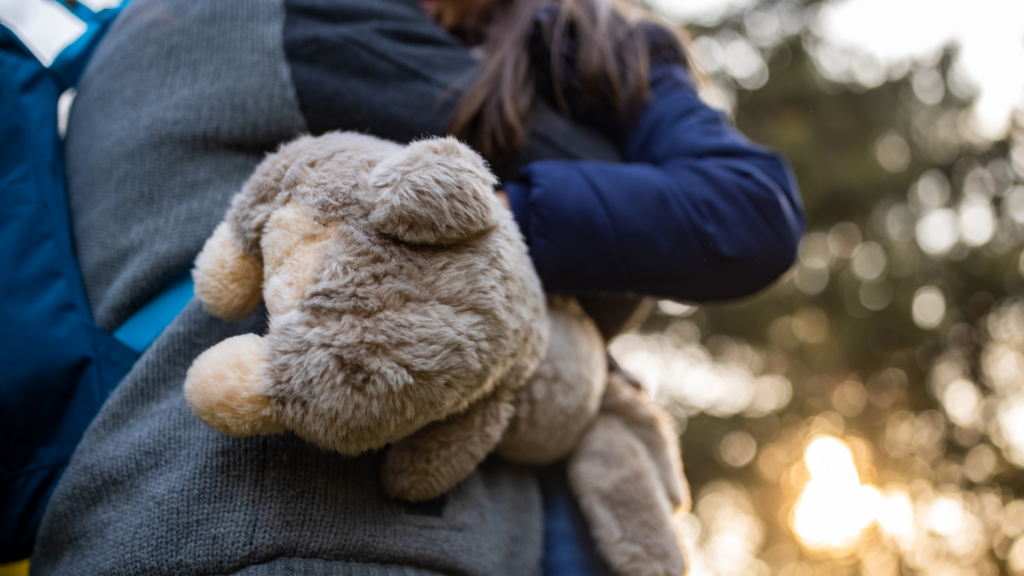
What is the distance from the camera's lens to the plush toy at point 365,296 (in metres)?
0.42

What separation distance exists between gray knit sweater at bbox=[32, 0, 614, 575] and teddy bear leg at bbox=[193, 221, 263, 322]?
0.03 m

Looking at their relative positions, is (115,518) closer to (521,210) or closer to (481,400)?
(481,400)

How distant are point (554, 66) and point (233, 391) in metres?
0.61

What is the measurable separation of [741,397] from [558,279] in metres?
2.89

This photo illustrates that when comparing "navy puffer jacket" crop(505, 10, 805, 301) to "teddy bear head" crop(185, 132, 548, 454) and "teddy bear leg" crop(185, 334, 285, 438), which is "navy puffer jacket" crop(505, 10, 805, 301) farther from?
"teddy bear leg" crop(185, 334, 285, 438)

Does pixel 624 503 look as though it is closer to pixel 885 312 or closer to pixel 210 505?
pixel 210 505

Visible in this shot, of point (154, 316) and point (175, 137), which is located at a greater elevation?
point (175, 137)

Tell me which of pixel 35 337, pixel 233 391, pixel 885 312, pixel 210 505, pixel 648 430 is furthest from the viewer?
pixel 885 312

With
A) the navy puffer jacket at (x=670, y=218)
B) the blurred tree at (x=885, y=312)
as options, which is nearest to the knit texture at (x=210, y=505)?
the navy puffer jacket at (x=670, y=218)

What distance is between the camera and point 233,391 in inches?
16.7

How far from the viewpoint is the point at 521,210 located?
677 mm

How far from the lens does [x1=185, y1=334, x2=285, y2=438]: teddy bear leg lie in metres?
0.42

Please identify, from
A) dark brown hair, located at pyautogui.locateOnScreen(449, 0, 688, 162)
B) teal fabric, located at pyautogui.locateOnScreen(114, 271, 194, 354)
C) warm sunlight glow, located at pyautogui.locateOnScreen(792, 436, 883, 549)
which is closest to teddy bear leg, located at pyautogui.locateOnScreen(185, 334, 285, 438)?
teal fabric, located at pyautogui.locateOnScreen(114, 271, 194, 354)

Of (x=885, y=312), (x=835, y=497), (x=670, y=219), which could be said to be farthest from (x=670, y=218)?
(x=835, y=497)
